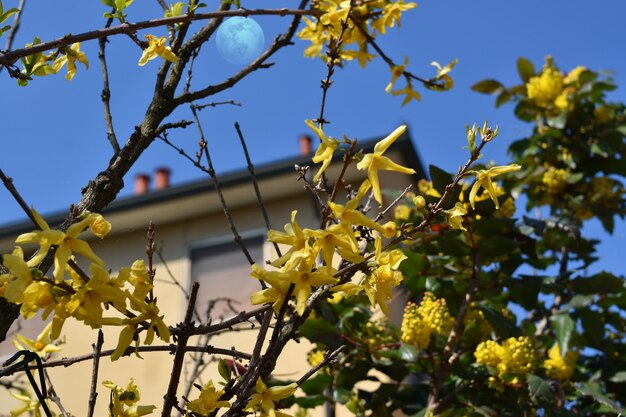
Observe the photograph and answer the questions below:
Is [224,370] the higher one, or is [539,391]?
[539,391]

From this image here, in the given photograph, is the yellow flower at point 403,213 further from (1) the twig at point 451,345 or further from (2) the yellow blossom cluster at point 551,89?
(2) the yellow blossom cluster at point 551,89

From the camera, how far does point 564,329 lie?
2.71m

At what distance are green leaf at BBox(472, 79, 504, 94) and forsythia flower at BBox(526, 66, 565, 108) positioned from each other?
0.19 metres

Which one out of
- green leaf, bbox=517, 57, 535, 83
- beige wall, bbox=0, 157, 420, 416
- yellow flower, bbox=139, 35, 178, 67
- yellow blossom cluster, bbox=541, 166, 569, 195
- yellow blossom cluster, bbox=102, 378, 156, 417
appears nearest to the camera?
yellow blossom cluster, bbox=102, 378, 156, 417

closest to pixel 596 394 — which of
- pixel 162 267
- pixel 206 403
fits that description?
pixel 206 403

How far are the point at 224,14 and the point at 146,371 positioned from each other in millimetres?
5232

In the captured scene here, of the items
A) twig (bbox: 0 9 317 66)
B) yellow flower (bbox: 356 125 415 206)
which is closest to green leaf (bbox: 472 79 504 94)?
twig (bbox: 0 9 317 66)

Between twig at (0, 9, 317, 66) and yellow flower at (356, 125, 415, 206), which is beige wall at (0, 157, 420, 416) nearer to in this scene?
twig at (0, 9, 317, 66)

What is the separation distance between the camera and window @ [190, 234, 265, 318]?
621 cm

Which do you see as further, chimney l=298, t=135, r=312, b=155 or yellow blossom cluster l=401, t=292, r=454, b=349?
chimney l=298, t=135, r=312, b=155

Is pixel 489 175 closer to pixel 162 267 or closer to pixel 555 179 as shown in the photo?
pixel 555 179

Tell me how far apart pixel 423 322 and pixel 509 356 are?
28 centimetres

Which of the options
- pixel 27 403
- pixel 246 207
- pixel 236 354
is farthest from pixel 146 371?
pixel 236 354

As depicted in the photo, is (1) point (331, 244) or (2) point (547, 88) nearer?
(1) point (331, 244)
